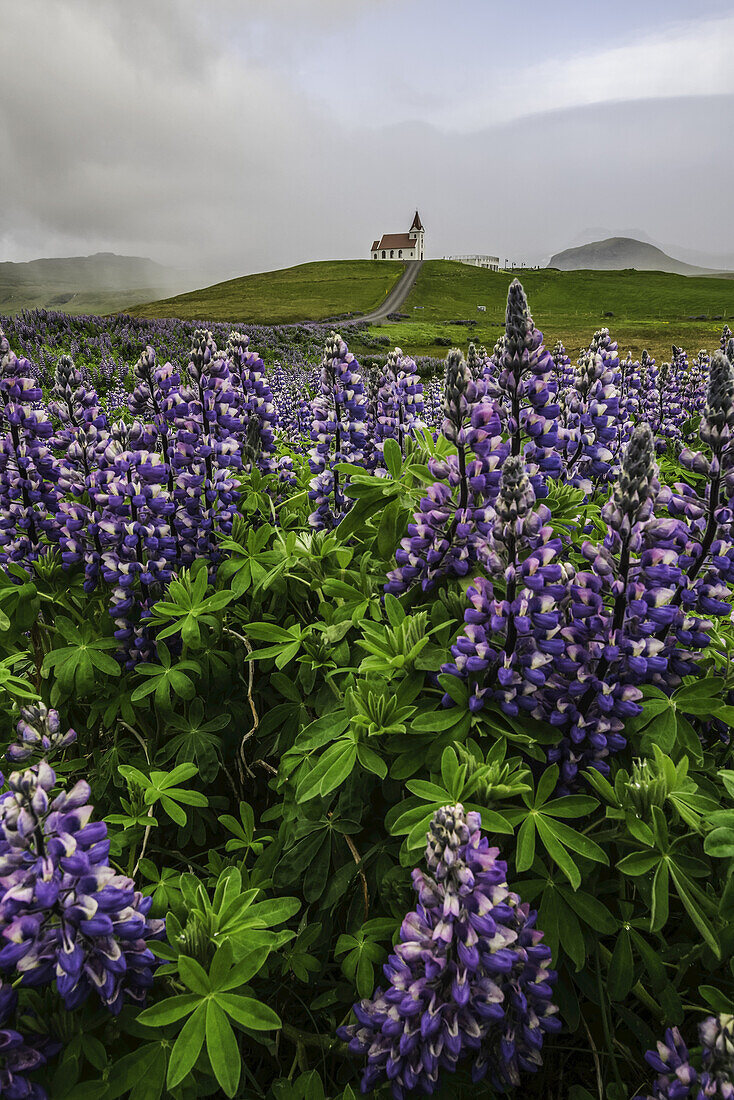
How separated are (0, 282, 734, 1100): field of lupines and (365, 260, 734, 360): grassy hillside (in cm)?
4234

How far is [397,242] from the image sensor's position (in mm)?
140000

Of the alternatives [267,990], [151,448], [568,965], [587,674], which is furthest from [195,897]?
[151,448]

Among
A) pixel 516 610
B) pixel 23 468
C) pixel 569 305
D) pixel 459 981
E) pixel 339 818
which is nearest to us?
pixel 459 981

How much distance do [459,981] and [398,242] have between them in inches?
6128

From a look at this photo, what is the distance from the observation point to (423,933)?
1533 mm

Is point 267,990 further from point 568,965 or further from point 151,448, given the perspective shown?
point 151,448

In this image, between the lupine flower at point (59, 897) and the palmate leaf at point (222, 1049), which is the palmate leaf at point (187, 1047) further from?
the lupine flower at point (59, 897)

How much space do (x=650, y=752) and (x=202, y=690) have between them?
197 cm

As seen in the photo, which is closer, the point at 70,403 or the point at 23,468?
the point at 23,468

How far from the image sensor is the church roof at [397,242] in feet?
457

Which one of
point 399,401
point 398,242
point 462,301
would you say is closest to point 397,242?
point 398,242

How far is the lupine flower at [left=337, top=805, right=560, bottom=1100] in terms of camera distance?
4.71 ft

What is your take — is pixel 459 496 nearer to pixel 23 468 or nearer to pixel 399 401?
pixel 399 401

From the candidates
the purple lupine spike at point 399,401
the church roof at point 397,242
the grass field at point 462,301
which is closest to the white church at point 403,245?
the church roof at point 397,242
